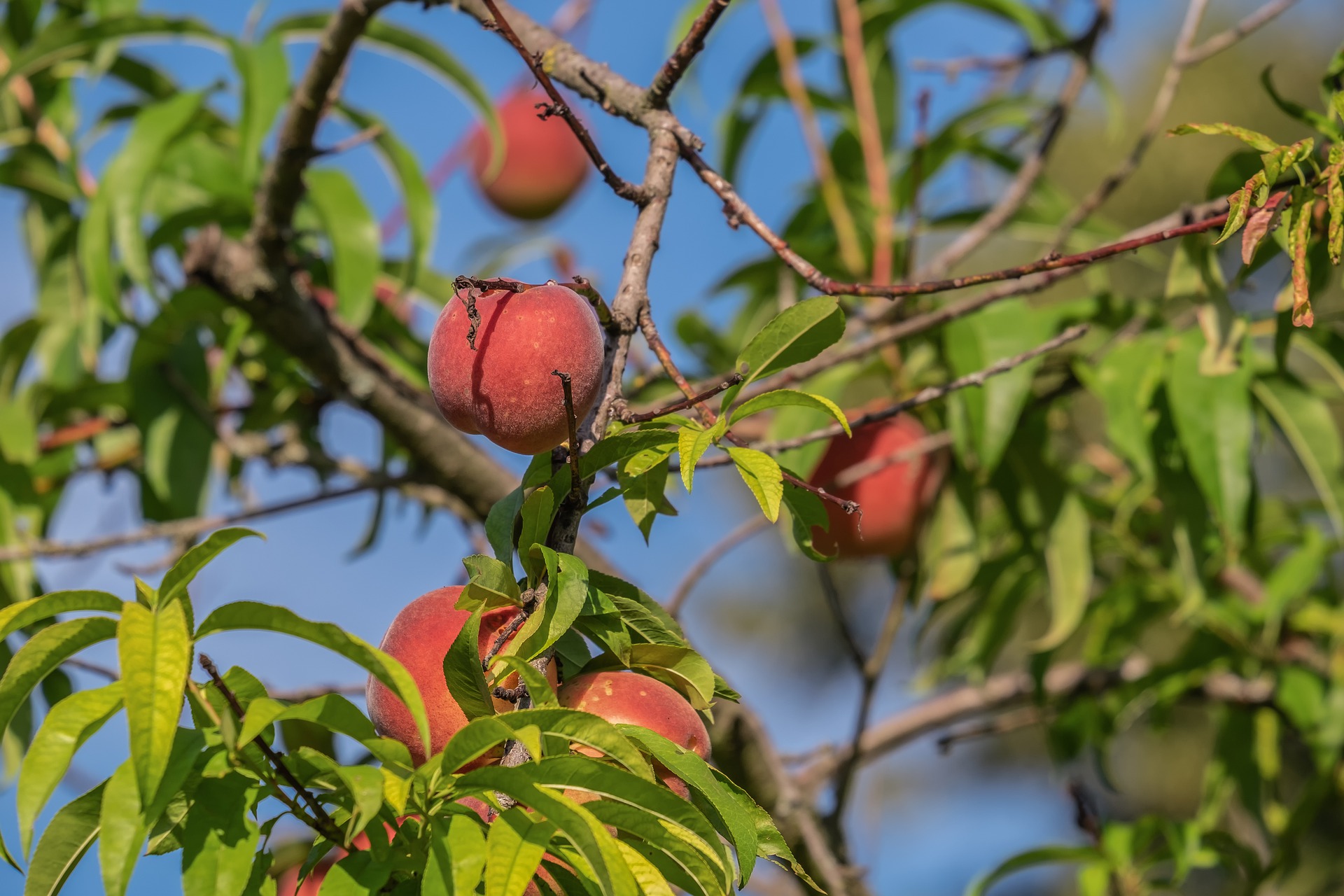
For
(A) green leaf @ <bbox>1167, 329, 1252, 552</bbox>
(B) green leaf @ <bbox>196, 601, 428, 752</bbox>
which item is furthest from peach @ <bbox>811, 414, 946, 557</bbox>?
(B) green leaf @ <bbox>196, 601, 428, 752</bbox>

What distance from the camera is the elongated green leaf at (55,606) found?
0.41 metres

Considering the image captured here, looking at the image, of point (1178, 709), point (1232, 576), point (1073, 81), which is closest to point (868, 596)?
point (1178, 709)

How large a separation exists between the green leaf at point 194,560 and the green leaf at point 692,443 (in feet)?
0.52

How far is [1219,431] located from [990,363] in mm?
202

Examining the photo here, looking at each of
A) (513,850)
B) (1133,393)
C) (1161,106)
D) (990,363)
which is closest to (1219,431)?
(1133,393)

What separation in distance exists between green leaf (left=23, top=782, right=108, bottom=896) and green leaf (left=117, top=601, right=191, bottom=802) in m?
0.09

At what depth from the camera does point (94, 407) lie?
1.28m

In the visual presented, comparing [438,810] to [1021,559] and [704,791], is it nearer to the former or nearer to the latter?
[704,791]

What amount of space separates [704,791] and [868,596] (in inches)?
155

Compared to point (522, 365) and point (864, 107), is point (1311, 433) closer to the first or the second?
point (864, 107)

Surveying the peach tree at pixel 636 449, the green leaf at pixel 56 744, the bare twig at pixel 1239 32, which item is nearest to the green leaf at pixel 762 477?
the peach tree at pixel 636 449

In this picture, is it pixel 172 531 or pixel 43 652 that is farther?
pixel 172 531

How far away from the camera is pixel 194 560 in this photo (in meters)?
0.42

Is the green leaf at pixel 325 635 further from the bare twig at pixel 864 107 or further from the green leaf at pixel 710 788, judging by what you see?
the bare twig at pixel 864 107
